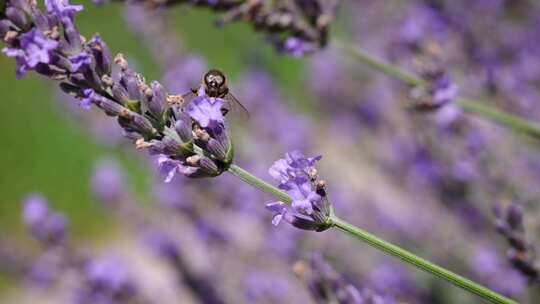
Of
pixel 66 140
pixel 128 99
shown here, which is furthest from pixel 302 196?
pixel 66 140

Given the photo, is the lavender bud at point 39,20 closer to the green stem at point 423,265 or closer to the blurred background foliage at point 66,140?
the green stem at point 423,265

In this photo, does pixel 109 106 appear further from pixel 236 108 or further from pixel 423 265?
pixel 423 265

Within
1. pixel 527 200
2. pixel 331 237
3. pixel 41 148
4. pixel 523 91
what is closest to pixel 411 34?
pixel 527 200

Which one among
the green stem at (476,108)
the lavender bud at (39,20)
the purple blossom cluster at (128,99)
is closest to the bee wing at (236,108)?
the purple blossom cluster at (128,99)

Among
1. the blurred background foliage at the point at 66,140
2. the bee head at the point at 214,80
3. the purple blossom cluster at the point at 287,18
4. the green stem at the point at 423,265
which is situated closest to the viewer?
the green stem at the point at 423,265

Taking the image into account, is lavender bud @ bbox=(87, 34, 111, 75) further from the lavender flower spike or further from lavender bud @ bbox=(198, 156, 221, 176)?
the lavender flower spike

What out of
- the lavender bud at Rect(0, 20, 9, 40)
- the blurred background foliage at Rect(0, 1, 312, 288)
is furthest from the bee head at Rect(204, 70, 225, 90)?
the blurred background foliage at Rect(0, 1, 312, 288)
